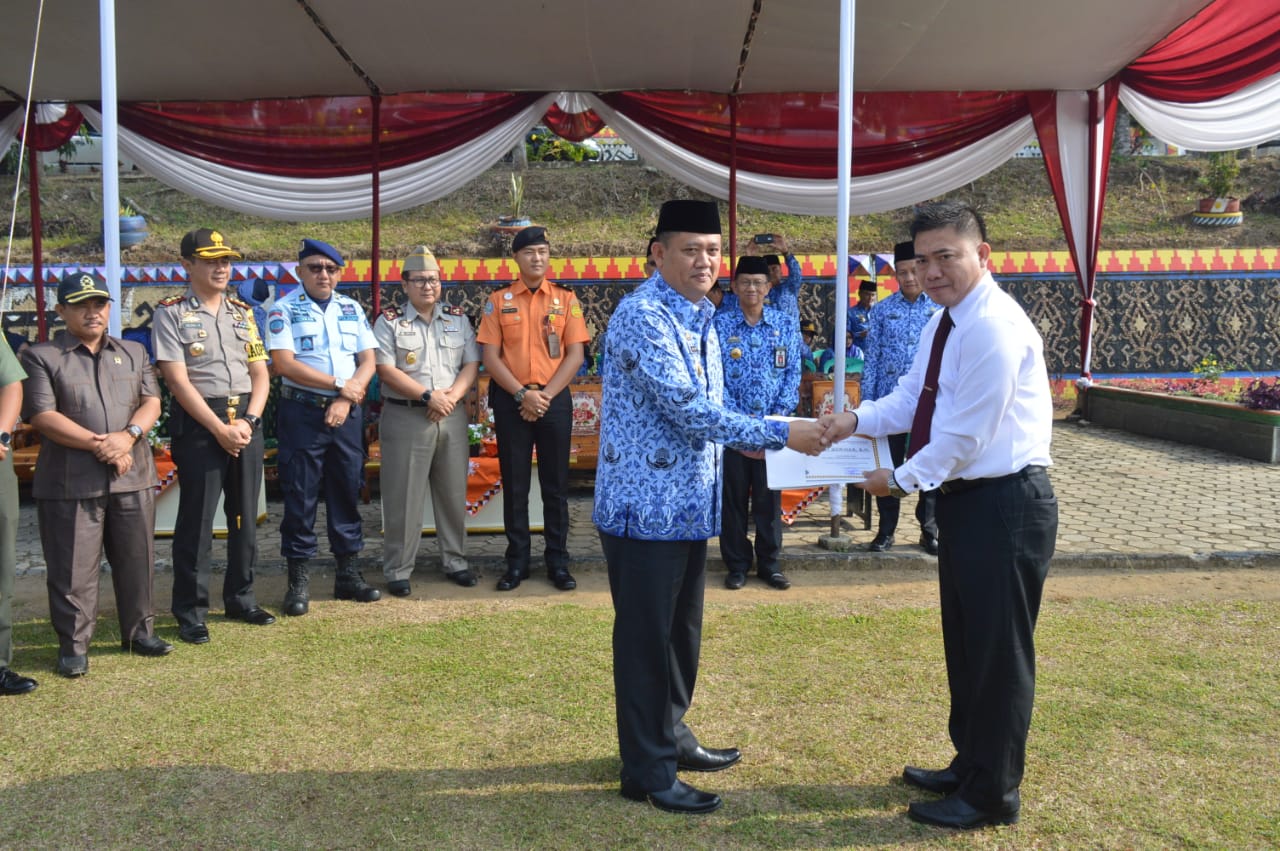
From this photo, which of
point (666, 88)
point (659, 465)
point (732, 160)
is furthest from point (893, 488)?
point (666, 88)

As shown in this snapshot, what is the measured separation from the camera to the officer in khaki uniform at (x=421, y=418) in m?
5.21

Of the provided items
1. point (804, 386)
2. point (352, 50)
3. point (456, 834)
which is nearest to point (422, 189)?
point (352, 50)

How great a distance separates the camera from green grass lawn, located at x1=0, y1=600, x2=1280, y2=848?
9.01ft

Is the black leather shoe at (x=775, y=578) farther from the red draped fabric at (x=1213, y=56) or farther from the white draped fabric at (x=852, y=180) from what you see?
the red draped fabric at (x=1213, y=56)

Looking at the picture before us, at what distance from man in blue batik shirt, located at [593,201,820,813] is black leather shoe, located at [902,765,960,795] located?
65 centimetres

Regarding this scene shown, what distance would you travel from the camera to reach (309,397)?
4902 millimetres

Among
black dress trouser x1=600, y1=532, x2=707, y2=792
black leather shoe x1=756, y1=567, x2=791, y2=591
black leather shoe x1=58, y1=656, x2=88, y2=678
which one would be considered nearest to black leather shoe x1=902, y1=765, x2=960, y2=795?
black dress trouser x1=600, y1=532, x2=707, y2=792

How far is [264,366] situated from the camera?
185 inches

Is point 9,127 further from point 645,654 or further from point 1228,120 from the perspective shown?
point 1228,120

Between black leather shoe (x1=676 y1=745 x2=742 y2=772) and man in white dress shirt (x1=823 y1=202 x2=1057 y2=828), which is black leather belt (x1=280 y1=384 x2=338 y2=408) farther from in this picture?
man in white dress shirt (x1=823 y1=202 x2=1057 y2=828)

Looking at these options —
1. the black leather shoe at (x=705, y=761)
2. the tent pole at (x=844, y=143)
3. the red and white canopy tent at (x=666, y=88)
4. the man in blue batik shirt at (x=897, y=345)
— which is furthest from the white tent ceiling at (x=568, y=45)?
the black leather shoe at (x=705, y=761)

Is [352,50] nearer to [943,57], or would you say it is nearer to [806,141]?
[806,141]

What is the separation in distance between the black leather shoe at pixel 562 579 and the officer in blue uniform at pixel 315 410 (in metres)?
0.95

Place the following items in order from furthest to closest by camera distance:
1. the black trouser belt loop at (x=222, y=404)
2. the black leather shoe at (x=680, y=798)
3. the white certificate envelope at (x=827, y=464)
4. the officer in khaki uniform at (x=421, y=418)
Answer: the officer in khaki uniform at (x=421, y=418)
the black trouser belt loop at (x=222, y=404)
the white certificate envelope at (x=827, y=464)
the black leather shoe at (x=680, y=798)
